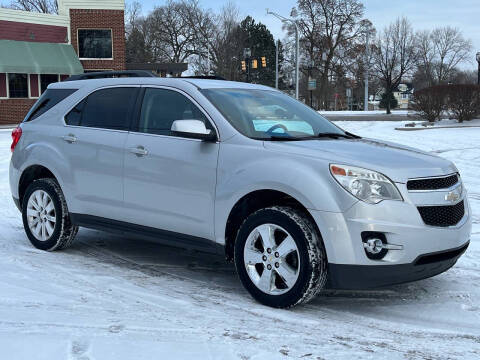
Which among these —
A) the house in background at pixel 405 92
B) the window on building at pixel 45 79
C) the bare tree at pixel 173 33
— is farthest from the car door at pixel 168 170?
the bare tree at pixel 173 33

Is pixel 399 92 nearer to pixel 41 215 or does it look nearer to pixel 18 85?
pixel 18 85

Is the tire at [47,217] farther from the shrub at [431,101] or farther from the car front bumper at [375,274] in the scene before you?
the shrub at [431,101]

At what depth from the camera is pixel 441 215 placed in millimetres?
4293

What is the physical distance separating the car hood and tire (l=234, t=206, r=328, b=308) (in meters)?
0.47

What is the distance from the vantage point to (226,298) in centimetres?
→ 474

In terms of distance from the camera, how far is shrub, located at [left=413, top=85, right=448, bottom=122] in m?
27.3

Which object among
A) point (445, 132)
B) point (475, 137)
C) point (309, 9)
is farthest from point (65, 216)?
point (309, 9)

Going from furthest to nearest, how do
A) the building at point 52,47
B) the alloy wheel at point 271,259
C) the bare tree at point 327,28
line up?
the bare tree at point 327,28
the building at point 52,47
the alloy wheel at point 271,259

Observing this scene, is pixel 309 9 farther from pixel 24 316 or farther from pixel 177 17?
pixel 24 316

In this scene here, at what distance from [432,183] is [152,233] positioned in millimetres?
2354

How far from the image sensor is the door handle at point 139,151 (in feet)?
17.1

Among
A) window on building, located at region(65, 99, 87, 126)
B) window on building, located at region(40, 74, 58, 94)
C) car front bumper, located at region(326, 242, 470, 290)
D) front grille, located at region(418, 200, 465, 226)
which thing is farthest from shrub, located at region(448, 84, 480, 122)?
car front bumper, located at region(326, 242, 470, 290)

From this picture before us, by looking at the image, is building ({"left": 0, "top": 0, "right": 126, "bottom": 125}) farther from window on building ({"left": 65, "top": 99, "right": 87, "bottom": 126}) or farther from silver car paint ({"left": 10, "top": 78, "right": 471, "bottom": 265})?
silver car paint ({"left": 10, "top": 78, "right": 471, "bottom": 265})

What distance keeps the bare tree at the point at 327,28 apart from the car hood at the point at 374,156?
57280 mm
